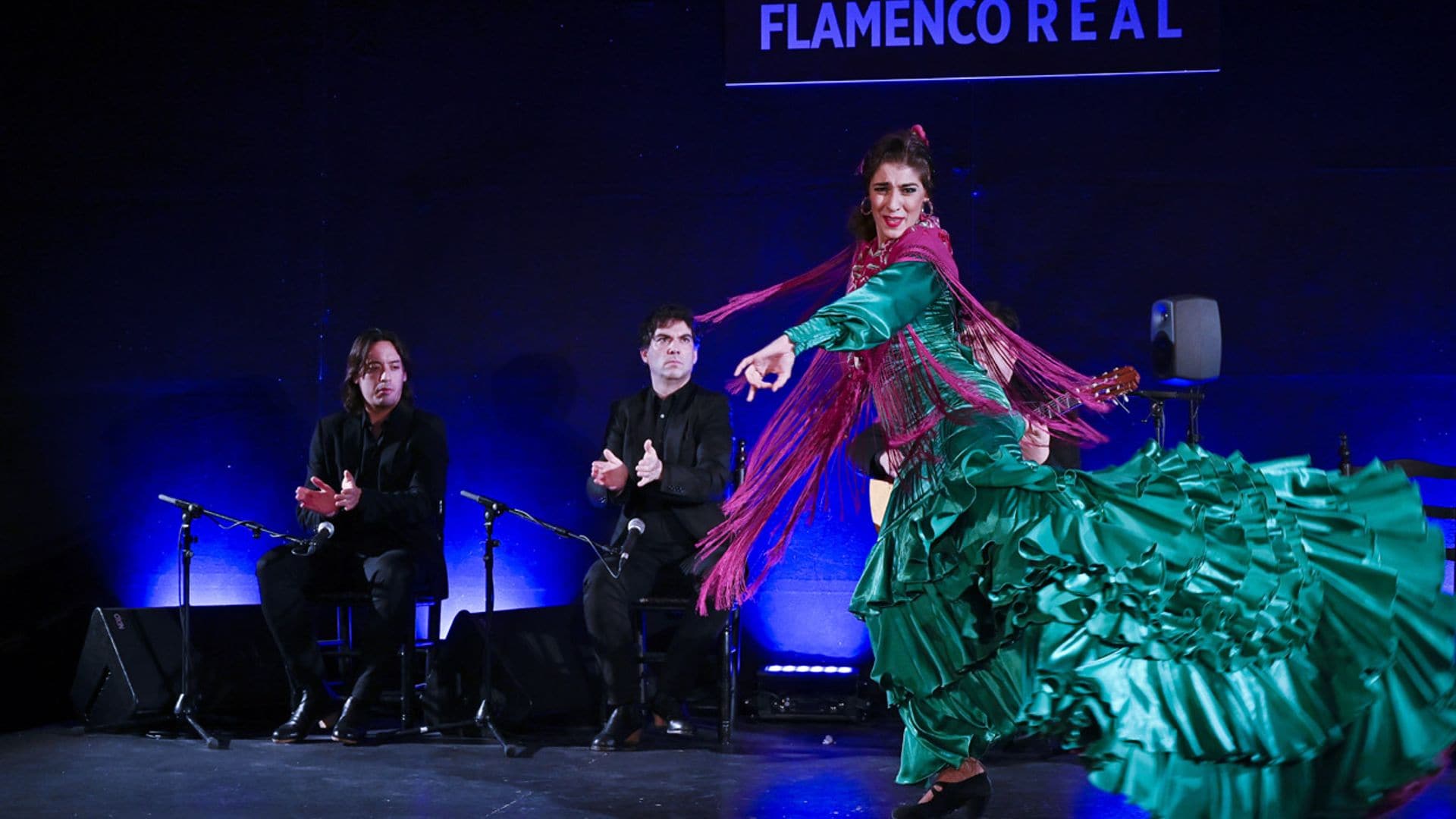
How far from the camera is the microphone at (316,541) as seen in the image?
4773mm

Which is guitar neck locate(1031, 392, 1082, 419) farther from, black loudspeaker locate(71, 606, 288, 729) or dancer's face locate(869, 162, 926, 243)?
black loudspeaker locate(71, 606, 288, 729)

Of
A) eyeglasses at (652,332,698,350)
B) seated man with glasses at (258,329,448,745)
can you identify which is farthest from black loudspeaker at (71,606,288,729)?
eyeglasses at (652,332,698,350)

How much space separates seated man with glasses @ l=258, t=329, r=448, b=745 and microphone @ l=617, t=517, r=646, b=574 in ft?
2.31

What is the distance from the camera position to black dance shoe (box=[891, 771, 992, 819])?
3.14m

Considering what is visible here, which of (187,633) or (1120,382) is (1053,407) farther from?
(187,633)

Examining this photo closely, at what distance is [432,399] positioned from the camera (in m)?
5.92

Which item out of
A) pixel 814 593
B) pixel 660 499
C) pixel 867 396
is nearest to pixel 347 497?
pixel 660 499

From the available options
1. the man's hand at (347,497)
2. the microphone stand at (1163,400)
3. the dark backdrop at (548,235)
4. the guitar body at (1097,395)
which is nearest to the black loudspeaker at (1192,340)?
the microphone stand at (1163,400)

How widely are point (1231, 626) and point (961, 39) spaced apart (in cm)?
378

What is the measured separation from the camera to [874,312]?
8.87 ft

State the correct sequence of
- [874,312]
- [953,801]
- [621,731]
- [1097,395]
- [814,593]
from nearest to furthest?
[874,312] → [953,801] → [1097,395] → [621,731] → [814,593]

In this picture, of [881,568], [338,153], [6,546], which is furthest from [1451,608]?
[6,546]

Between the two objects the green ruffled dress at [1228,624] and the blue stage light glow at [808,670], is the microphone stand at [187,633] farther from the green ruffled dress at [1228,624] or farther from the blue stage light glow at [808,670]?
the green ruffled dress at [1228,624]

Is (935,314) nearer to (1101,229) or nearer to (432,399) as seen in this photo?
(1101,229)
